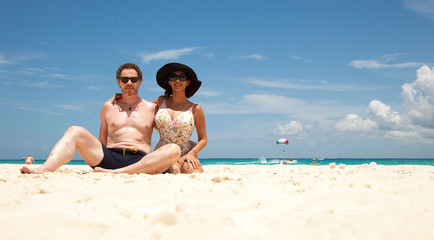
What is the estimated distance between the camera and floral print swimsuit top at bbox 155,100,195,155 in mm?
5305

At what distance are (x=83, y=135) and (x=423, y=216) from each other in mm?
4162

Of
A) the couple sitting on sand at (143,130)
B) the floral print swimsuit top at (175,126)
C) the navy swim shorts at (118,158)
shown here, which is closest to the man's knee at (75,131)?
the couple sitting on sand at (143,130)

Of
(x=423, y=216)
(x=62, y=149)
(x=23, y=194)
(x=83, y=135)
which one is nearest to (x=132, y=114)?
(x=83, y=135)

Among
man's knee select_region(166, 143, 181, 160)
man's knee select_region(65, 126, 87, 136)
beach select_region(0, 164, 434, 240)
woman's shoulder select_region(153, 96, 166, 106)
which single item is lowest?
beach select_region(0, 164, 434, 240)

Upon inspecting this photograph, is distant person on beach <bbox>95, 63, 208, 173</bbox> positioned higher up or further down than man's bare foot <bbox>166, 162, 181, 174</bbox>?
higher up

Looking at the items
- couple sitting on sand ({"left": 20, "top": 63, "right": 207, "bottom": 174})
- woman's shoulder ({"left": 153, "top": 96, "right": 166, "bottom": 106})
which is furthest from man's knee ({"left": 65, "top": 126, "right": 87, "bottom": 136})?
woman's shoulder ({"left": 153, "top": 96, "right": 166, "bottom": 106})

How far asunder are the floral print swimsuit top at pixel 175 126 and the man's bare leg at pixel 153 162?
0.61 m

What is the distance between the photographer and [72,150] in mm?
4617

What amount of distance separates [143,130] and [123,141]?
13.8 inches

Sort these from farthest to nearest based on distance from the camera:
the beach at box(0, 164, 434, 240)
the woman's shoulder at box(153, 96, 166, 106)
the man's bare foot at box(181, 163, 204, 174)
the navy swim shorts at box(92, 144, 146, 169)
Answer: the woman's shoulder at box(153, 96, 166, 106), the man's bare foot at box(181, 163, 204, 174), the navy swim shorts at box(92, 144, 146, 169), the beach at box(0, 164, 434, 240)

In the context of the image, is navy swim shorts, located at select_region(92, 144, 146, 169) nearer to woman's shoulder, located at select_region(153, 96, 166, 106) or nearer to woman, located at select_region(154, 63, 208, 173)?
woman, located at select_region(154, 63, 208, 173)

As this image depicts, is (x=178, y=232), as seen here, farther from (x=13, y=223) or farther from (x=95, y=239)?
(x=13, y=223)

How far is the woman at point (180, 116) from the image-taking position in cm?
528

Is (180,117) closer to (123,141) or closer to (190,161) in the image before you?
(190,161)
